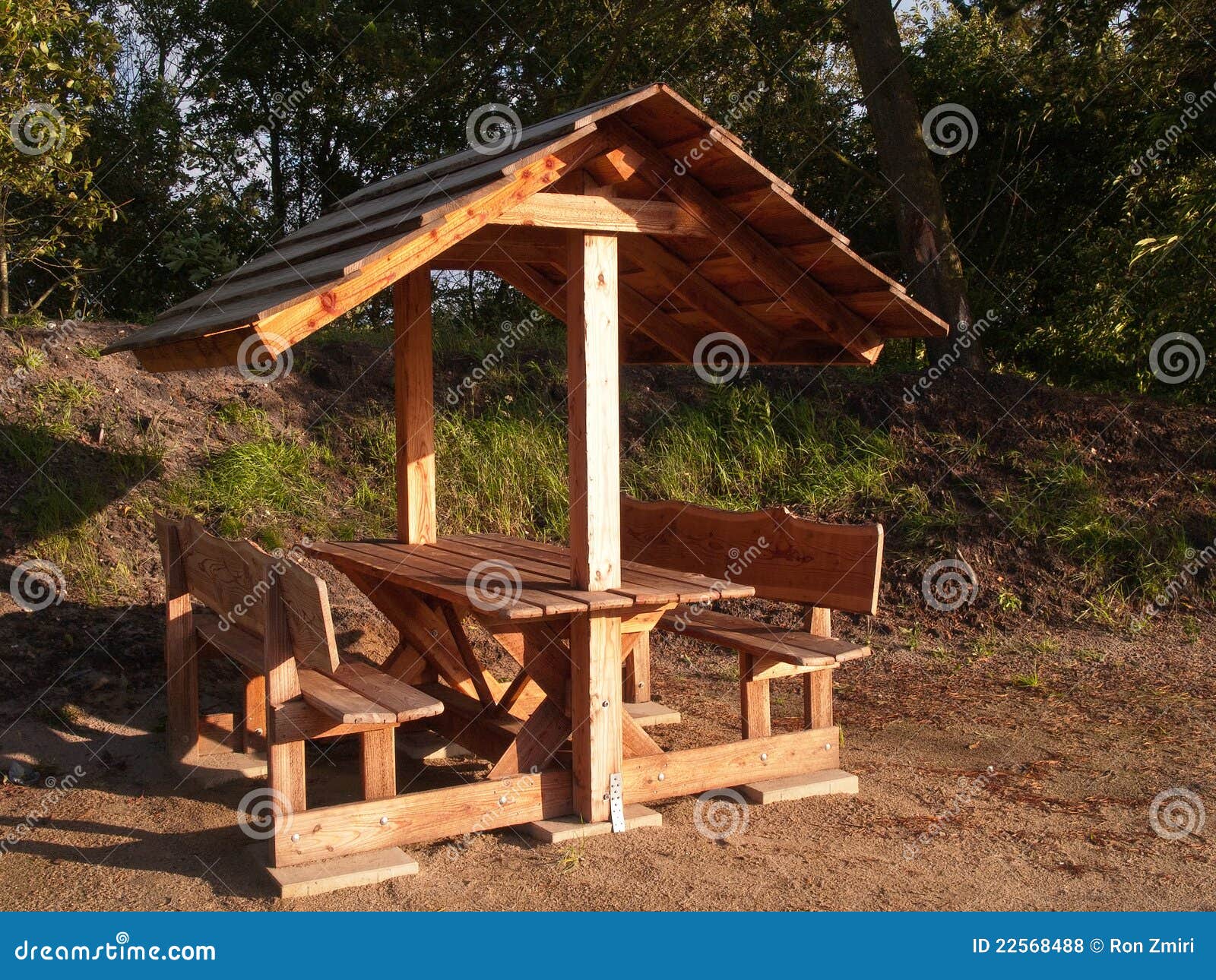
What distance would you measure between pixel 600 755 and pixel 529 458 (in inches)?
187

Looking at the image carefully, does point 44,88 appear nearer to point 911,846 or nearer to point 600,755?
point 600,755

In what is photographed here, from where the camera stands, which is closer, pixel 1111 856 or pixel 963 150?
pixel 1111 856

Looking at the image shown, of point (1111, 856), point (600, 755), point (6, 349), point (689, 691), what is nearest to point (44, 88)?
point (6, 349)

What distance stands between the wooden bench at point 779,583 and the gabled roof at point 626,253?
0.89m

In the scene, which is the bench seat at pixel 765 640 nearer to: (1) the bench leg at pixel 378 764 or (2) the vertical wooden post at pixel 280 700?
(1) the bench leg at pixel 378 764

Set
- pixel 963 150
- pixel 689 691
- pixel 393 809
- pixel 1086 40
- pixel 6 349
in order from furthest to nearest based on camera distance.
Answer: pixel 963 150, pixel 1086 40, pixel 6 349, pixel 689 691, pixel 393 809

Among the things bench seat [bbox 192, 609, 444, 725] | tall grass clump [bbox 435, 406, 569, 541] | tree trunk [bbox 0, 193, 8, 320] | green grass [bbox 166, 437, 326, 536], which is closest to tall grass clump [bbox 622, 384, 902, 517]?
tall grass clump [bbox 435, 406, 569, 541]

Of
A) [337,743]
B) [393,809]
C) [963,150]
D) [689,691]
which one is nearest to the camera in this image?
[393,809]

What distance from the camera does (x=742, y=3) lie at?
12.7m

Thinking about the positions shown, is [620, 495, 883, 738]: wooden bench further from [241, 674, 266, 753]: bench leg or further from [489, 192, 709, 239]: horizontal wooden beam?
[241, 674, 266, 753]: bench leg

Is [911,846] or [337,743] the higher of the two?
[337,743]

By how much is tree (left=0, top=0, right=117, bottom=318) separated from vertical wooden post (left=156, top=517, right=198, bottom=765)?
4037mm

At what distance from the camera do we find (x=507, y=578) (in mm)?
4938

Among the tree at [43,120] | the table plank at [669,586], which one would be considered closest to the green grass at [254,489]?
the tree at [43,120]
